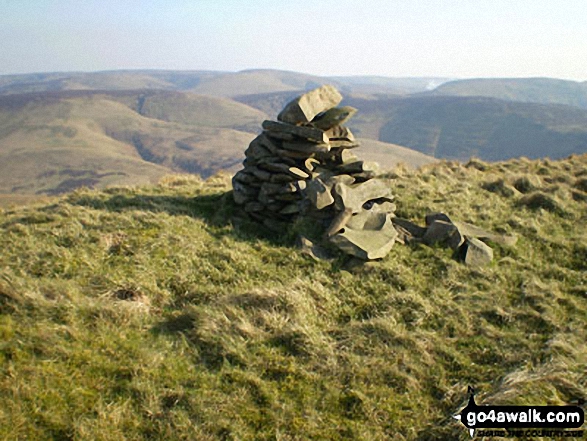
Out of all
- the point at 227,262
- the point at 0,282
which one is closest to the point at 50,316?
the point at 0,282

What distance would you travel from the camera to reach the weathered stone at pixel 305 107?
1089 cm

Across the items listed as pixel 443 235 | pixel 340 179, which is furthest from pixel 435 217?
pixel 340 179

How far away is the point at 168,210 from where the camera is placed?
10734 mm

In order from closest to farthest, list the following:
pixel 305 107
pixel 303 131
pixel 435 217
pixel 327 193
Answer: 1. pixel 327 193
2. pixel 435 217
3. pixel 303 131
4. pixel 305 107

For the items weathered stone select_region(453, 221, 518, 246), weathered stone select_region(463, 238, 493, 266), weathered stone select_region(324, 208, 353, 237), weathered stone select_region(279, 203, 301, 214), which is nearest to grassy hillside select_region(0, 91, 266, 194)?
weathered stone select_region(279, 203, 301, 214)

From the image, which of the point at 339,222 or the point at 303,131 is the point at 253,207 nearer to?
the point at 303,131

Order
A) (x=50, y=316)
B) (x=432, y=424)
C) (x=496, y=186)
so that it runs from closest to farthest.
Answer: (x=432, y=424) < (x=50, y=316) < (x=496, y=186)

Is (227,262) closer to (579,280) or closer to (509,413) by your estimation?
(509,413)

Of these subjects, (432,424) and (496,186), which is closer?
(432,424)

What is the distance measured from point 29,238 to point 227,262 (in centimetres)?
424

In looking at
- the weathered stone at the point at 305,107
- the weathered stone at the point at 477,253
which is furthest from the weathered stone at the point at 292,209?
the weathered stone at the point at 477,253

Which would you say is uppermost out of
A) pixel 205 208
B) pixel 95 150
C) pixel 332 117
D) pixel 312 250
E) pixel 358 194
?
pixel 332 117

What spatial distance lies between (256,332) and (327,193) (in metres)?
4.42

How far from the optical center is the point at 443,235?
9.50 m
